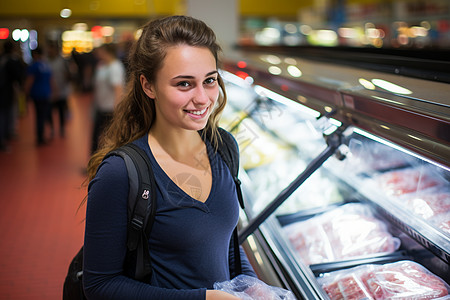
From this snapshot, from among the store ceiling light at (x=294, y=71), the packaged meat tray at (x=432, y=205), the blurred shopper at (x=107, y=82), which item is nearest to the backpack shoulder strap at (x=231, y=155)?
the packaged meat tray at (x=432, y=205)

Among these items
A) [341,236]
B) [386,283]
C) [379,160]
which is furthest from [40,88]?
[386,283]

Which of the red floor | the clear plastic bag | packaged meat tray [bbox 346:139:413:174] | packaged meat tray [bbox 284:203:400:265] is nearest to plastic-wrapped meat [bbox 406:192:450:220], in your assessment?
packaged meat tray [bbox 284:203:400:265]

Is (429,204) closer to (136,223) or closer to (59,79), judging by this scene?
(136,223)

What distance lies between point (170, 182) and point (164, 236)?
17cm

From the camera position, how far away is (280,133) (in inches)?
133

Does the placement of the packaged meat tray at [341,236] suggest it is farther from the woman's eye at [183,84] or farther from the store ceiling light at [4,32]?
the store ceiling light at [4,32]

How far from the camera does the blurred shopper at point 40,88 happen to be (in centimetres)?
782

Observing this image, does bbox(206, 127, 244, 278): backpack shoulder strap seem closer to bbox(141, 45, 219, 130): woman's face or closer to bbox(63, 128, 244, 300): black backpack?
bbox(141, 45, 219, 130): woman's face

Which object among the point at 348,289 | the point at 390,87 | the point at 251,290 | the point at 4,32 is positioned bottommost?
the point at 348,289

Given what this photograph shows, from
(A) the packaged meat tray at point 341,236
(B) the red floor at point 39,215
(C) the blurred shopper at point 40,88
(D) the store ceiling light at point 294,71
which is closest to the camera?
(A) the packaged meat tray at point 341,236

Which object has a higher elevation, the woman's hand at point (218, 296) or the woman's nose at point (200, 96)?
the woman's nose at point (200, 96)

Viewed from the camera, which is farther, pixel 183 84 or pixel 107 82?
pixel 107 82

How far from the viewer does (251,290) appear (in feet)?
4.72

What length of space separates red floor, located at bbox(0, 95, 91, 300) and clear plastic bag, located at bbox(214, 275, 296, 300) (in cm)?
58
